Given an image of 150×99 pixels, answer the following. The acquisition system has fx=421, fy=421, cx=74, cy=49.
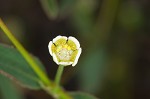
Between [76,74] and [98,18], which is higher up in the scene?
[98,18]

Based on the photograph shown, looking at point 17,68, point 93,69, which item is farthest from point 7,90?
point 93,69

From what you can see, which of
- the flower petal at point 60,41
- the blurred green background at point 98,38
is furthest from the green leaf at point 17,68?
the blurred green background at point 98,38

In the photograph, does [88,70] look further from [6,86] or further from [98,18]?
[6,86]

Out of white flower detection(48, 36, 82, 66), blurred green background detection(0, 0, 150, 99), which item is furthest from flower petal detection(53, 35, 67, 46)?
blurred green background detection(0, 0, 150, 99)

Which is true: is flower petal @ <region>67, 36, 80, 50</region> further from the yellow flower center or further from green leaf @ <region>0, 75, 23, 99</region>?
green leaf @ <region>0, 75, 23, 99</region>

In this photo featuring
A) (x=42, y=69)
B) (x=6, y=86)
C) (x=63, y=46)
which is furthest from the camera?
Result: (x=6, y=86)

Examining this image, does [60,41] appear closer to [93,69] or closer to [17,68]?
[17,68]

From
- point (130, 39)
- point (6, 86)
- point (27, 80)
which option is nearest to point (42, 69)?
point (27, 80)
